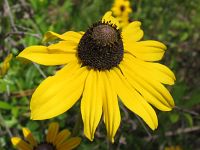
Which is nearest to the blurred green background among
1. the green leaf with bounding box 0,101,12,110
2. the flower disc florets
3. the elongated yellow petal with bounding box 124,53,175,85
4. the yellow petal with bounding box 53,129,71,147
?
the green leaf with bounding box 0,101,12,110

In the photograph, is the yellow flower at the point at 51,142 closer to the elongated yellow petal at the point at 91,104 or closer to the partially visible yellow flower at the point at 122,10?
the elongated yellow petal at the point at 91,104

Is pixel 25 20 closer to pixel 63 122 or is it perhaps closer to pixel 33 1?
pixel 33 1

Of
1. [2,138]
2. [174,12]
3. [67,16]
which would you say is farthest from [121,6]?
[2,138]

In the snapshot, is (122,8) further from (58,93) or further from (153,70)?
(58,93)

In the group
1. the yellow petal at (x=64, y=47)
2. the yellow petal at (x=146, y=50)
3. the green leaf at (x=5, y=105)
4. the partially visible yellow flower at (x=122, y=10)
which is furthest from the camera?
the partially visible yellow flower at (x=122, y=10)

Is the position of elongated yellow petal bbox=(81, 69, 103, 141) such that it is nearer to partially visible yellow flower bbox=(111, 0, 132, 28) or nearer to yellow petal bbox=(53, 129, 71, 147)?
yellow petal bbox=(53, 129, 71, 147)


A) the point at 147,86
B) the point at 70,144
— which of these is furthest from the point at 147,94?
the point at 70,144

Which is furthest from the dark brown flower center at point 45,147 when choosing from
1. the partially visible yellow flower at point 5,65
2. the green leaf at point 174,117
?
the green leaf at point 174,117

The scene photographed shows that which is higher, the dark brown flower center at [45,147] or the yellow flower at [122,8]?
the yellow flower at [122,8]
